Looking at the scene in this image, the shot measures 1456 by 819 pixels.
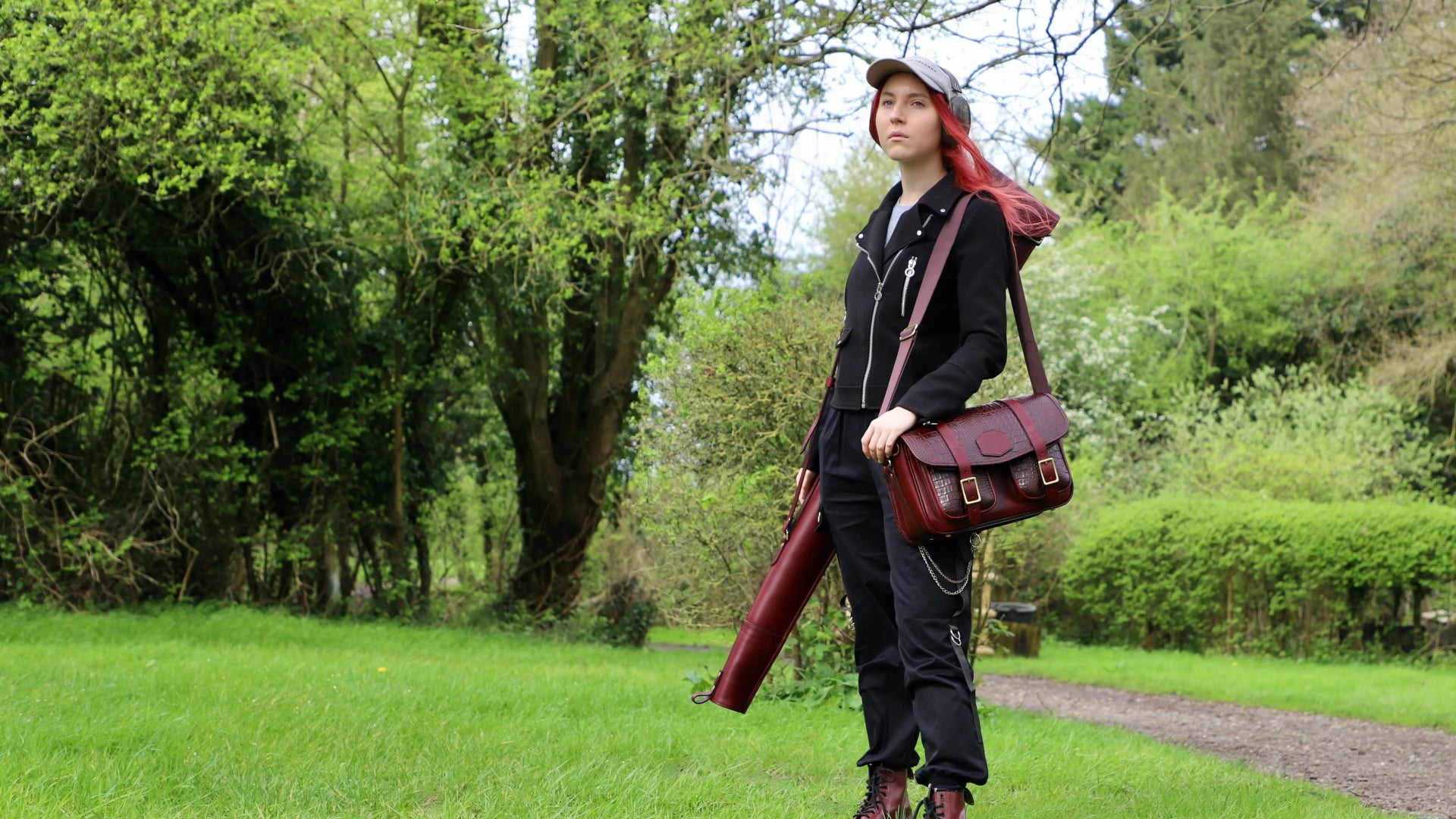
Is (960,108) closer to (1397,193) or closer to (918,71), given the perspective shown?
(918,71)

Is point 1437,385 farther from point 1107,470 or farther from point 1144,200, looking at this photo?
point 1144,200

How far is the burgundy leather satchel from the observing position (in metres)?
3.10

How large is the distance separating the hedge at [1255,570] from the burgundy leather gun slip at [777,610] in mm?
13136

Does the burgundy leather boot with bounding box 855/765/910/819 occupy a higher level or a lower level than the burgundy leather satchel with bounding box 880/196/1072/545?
lower

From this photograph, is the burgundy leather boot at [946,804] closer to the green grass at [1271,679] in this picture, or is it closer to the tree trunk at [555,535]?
the green grass at [1271,679]

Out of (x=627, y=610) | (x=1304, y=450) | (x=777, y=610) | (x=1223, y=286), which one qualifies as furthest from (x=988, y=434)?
(x=1223, y=286)

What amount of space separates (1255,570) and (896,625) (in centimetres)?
1356

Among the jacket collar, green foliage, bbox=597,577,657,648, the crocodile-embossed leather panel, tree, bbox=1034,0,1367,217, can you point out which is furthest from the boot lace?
tree, bbox=1034,0,1367,217

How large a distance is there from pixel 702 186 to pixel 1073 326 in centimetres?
1360

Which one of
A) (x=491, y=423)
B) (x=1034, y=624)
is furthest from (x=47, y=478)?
(x=1034, y=624)

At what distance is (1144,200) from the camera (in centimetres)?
3481

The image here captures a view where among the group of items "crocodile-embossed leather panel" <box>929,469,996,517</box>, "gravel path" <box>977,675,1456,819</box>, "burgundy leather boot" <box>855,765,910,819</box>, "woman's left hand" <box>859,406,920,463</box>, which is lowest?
"gravel path" <box>977,675,1456,819</box>

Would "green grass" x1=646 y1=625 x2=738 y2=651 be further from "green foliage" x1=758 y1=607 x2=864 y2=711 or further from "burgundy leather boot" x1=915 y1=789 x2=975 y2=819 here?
"burgundy leather boot" x1=915 y1=789 x2=975 y2=819

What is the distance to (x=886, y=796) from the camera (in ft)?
11.3
